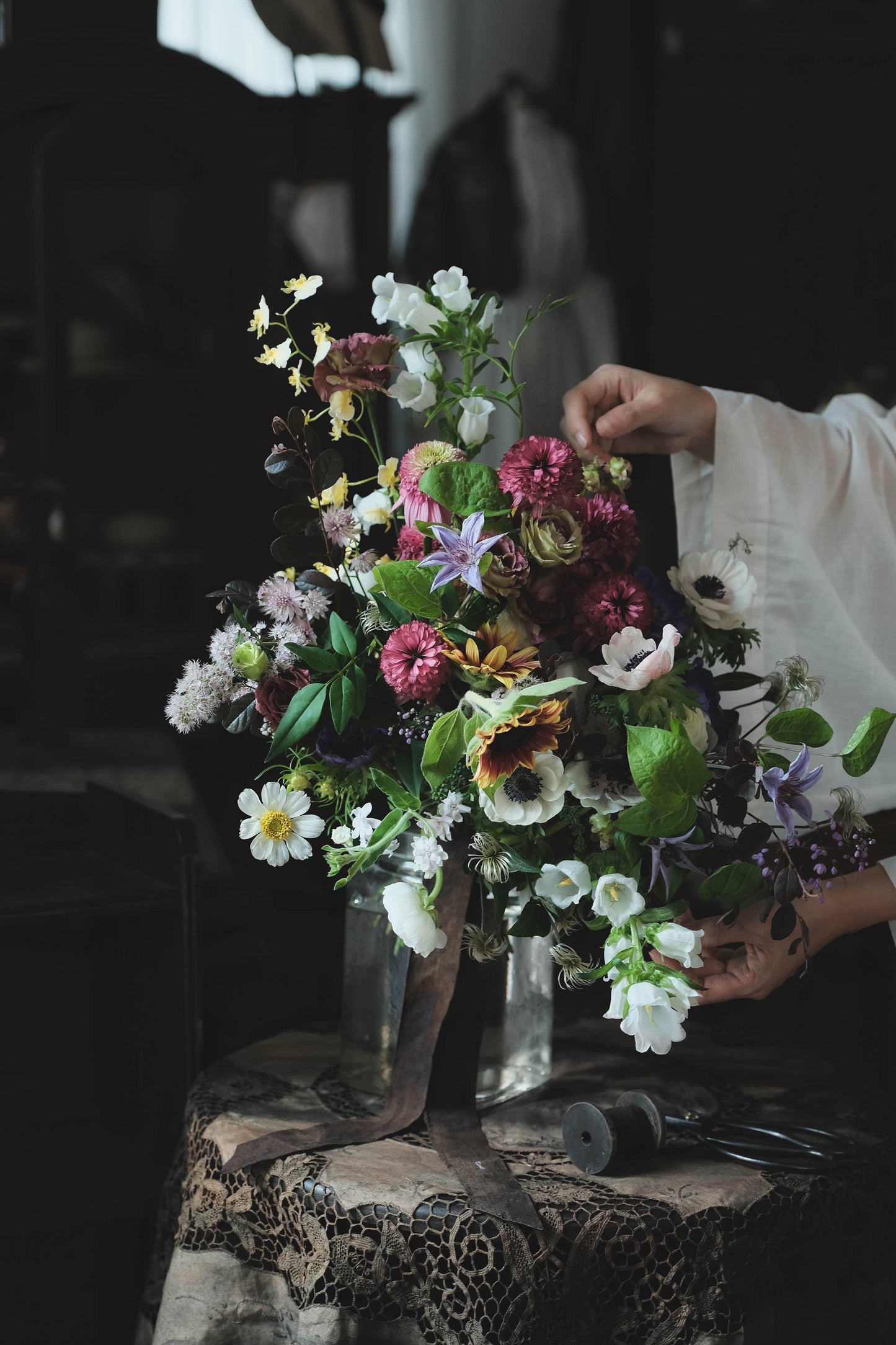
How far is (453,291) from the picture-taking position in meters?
0.92

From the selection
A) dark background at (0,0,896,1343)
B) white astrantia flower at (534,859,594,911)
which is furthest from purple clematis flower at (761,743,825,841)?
dark background at (0,0,896,1343)

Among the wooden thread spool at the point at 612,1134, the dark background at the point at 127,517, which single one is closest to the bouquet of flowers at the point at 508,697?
the wooden thread spool at the point at 612,1134

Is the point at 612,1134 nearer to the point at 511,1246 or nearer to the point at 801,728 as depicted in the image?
the point at 511,1246

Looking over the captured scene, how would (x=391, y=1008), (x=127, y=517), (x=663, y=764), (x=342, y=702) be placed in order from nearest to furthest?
(x=663, y=764)
(x=342, y=702)
(x=391, y=1008)
(x=127, y=517)

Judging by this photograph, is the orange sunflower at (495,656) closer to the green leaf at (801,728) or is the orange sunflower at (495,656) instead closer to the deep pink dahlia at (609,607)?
the deep pink dahlia at (609,607)

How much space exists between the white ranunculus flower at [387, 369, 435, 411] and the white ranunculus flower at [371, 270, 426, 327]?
0.12 feet

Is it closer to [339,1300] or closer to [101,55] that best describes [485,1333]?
[339,1300]

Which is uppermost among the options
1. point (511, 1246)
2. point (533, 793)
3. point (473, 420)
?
point (473, 420)

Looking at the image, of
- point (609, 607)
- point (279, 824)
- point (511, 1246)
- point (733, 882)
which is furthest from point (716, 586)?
point (511, 1246)

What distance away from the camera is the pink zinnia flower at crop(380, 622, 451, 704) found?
0.82m

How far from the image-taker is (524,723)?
776 millimetres

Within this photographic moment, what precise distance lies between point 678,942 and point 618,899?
5 cm

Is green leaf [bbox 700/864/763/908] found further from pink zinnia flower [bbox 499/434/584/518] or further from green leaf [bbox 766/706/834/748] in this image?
pink zinnia flower [bbox 499/434/584/518]

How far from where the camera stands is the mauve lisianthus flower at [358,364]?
0.91 metres
